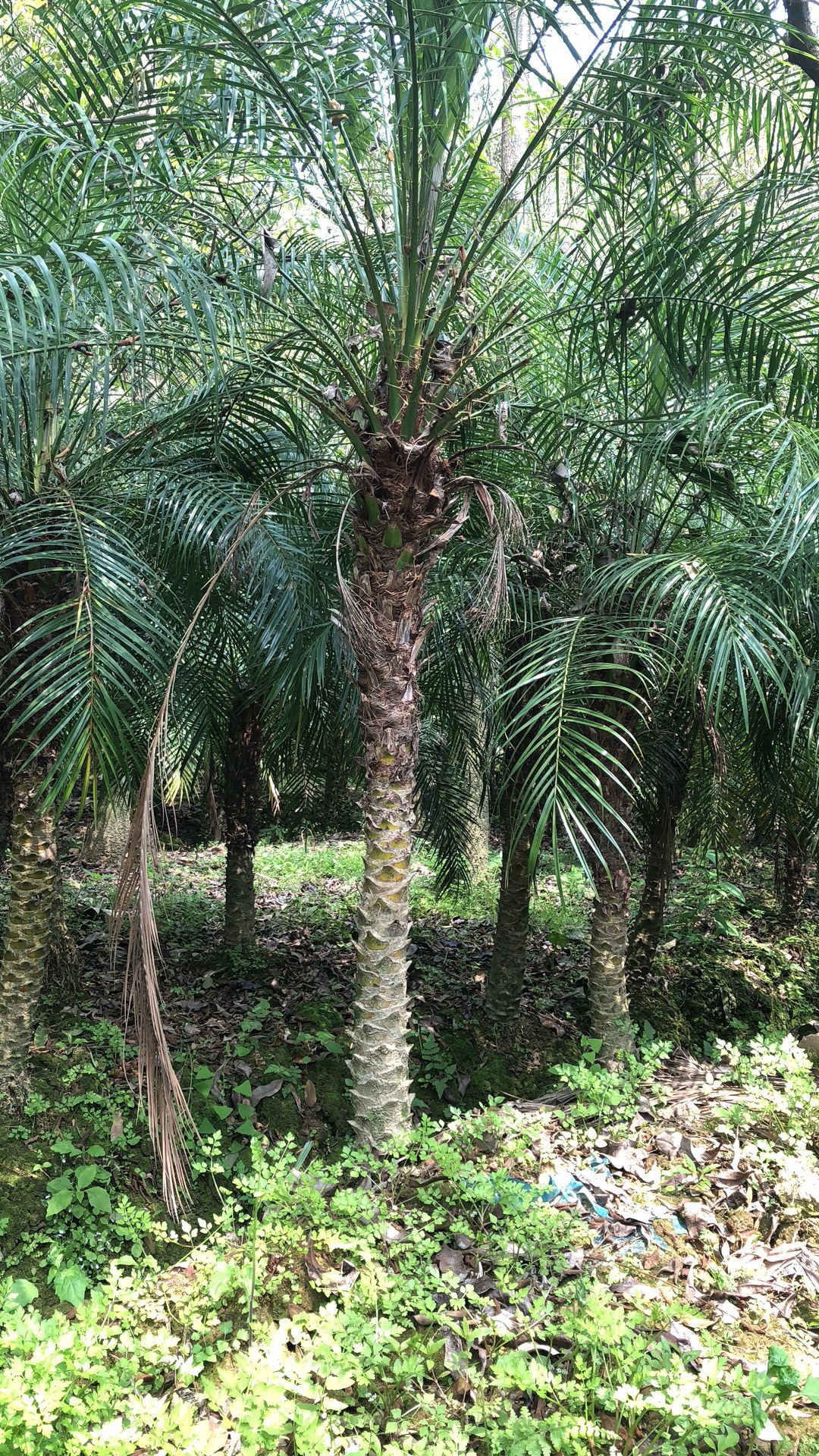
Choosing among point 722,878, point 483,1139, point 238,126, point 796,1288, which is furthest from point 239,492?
point 722,878

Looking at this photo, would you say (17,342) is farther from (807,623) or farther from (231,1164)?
(231,1164)

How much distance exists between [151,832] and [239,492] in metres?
1.37

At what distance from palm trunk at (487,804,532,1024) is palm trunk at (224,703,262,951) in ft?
4.85

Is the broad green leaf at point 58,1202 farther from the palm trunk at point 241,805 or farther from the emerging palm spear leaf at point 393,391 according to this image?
the palm trunk at point 241,805

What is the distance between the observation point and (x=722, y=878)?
659 centimetres

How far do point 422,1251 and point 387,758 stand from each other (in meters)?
1.31

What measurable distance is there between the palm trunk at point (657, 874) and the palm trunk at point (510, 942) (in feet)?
2.16

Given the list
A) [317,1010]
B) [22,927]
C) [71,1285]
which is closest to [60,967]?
[22,927]

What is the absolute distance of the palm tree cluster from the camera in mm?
2348

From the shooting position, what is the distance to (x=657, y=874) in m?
4.52

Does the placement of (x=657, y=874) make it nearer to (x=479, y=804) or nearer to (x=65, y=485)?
(x=479, y=804)

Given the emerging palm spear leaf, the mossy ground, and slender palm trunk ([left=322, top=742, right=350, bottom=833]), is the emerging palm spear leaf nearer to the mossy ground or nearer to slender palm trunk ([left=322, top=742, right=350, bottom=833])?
the mossy ground

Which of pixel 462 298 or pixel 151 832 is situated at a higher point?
pixel 462 298

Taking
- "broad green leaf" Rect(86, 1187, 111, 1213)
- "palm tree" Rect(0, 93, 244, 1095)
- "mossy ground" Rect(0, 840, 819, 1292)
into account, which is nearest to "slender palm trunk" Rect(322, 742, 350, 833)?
"mossy ground" Rect(0, 840, 819, 1292)
